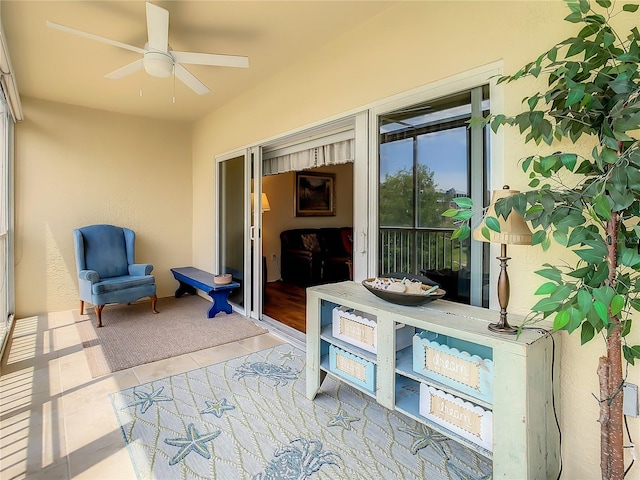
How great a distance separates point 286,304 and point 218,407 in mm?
2529

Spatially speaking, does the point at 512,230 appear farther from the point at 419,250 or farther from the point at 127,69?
the point at 127,69

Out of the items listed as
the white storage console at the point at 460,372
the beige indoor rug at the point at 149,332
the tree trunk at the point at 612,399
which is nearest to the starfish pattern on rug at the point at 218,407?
the white storage console at the point at 460,372

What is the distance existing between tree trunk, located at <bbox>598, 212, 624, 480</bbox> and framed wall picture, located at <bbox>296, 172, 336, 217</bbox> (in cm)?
550

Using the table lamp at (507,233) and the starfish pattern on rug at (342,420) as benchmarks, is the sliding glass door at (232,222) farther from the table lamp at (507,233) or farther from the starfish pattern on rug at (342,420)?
the table lamp at (507,233)

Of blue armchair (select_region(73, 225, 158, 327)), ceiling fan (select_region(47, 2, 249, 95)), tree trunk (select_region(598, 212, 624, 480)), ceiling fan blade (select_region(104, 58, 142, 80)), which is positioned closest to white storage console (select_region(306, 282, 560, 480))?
tree trunk (select_region(598, 212, 624, 480))

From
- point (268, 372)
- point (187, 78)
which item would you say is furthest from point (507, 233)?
point (187, 78)

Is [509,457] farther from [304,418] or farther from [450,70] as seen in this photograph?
[450,70]

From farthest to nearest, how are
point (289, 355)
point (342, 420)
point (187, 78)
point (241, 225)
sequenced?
point (241, 225) < point (289, 355) < point (187, 78) < point (342, 420)

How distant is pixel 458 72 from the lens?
2029 millimetres

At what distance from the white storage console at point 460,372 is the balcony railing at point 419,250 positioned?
1.00ft

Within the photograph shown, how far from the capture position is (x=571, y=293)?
1168 millimetres

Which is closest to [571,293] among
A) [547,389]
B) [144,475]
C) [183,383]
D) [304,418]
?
[547,389]

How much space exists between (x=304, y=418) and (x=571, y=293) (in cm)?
167

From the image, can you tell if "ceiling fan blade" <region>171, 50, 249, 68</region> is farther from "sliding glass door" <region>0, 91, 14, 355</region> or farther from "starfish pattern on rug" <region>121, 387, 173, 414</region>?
"starfish pattern on rug" <region>121, 387, 173, 414</region>
